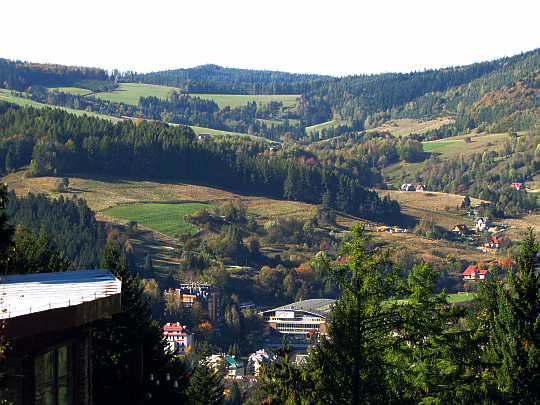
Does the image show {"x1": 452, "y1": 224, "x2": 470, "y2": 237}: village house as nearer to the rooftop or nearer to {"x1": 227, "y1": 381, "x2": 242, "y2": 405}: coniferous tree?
the rooftop

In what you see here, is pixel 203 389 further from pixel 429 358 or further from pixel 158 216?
pixel 158 216

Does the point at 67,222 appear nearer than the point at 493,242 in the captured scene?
Yes

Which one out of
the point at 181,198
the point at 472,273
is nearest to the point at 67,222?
the point at 181,198

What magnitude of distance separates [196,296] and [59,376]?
113 meters

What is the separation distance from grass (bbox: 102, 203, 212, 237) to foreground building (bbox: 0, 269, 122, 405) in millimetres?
133307

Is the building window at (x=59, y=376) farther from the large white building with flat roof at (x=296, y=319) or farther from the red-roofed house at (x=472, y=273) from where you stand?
the red-roofed house at (x=472, y=273)

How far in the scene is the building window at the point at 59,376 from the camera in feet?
40.6

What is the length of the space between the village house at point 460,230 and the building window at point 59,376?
186404 millimetres

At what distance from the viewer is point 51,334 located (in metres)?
12.3

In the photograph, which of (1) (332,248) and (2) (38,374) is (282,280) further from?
(2) (38,374)

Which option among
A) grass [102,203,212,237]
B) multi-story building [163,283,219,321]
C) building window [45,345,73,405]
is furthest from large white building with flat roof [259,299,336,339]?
building window [45,345,73,405]

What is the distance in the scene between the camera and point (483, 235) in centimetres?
19238

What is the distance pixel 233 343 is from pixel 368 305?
100 metres

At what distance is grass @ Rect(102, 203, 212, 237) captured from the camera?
482 feet
